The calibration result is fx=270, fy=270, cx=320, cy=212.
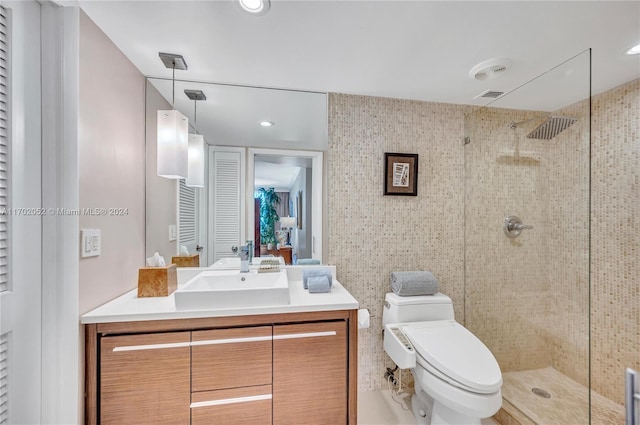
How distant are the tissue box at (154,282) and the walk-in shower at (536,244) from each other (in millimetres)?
2050

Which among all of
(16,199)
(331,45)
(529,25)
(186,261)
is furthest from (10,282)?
(529,25)

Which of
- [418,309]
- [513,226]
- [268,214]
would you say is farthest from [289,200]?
[513,226]

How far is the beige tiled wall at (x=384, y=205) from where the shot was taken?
1.91 m

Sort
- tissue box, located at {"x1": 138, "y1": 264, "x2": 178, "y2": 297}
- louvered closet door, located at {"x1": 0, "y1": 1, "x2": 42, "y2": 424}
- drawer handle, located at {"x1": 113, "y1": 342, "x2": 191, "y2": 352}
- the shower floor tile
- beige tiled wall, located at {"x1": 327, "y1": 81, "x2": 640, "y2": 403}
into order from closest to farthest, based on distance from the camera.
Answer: louvered closet door, located at {"x1": 0, "y1": 1, "x2": 42, "y2": 424}, drawer handle, located at {"x1": 113, "y1": 342, "x2": 191, "y2": 352}, tissue box, located at {"x1": 138, "y1": 264, "x2": 178, "y2": 297}, the shower floor tile, beige tiled wall, located at {"x1": 327, "y1": 81, "x2": 640, "y2": 403}

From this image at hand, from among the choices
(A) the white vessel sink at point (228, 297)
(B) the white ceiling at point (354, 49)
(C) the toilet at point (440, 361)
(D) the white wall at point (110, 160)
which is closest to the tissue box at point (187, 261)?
(D) the white wall at point (110, 160)

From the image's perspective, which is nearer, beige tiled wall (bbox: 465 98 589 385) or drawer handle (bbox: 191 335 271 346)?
drawer handle (bbox: 191 335 271 346)

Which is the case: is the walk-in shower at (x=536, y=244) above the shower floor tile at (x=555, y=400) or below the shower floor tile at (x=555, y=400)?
above

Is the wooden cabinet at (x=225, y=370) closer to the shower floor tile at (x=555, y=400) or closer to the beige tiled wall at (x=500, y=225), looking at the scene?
the beige tiled wall at (x=500, y=225)

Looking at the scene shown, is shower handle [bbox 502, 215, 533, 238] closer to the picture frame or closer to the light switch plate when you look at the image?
the picture frame

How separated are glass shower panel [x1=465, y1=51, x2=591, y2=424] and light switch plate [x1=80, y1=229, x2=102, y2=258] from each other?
2.31m

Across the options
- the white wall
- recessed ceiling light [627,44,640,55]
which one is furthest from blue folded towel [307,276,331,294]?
recessed ceiling light [627,44,640,55]

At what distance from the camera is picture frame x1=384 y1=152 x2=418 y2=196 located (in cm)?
194

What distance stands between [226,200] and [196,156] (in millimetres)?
337

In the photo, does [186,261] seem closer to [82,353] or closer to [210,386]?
[82,353]
